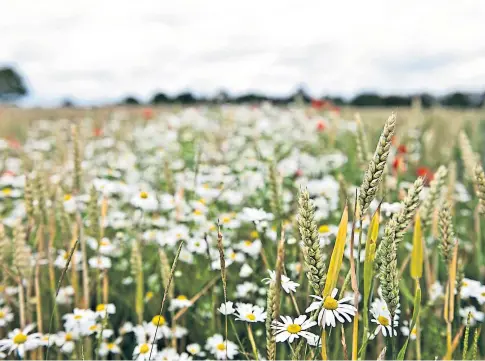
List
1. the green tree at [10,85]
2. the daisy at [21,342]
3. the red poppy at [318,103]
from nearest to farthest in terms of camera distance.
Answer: the daisy at [21,342] → the red poppy at [318,103] → the green tree at [10,85]

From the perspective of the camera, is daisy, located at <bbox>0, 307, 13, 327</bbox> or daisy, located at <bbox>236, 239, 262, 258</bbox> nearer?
daisy, located at <bbox>0, 307, 13, 327</bbox>

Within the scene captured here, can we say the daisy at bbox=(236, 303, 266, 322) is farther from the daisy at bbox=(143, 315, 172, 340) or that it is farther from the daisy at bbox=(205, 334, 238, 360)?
the daisy at bbox=(143, 315, 172, 340)

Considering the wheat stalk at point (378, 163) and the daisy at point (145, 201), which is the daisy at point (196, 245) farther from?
the wheat stalk at point (378, 163)

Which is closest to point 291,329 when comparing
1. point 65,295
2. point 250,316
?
point 250,316

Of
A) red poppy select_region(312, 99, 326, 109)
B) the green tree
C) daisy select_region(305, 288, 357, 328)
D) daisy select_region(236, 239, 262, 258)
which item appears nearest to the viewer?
daisy select_region(305, 288, 357, 328)

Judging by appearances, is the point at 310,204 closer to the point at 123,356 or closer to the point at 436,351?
the point at 436,351

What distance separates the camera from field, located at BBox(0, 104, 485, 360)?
117 centimetres

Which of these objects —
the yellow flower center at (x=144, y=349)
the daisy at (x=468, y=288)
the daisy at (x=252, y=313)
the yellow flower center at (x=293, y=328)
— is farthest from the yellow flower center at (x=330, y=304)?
the daisy at (x=468, y=288)

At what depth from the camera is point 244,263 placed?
2.53 m

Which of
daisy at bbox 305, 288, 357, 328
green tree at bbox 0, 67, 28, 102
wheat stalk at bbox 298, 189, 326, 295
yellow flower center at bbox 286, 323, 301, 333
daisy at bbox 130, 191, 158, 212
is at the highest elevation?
green tree at bbox 0, 67, 28, 102

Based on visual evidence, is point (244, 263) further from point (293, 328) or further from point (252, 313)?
point (293, 328)

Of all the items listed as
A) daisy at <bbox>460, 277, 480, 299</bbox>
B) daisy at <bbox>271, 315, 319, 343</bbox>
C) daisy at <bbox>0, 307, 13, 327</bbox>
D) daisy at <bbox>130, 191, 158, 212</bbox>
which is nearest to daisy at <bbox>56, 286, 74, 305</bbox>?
daisy at <bbox>0, 307, 13, 327</bbox>

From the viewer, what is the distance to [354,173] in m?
4.51

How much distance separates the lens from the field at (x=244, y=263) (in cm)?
117
